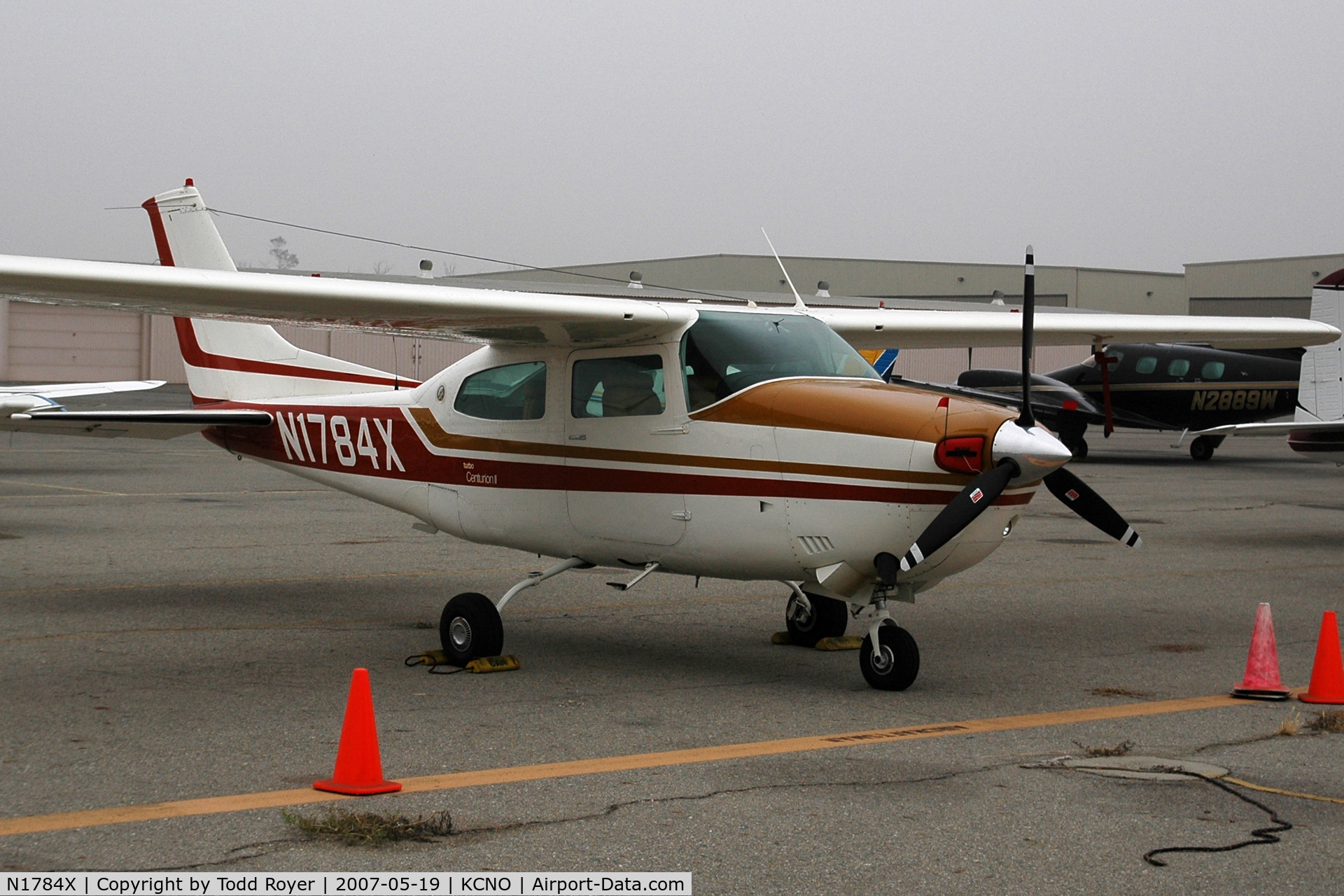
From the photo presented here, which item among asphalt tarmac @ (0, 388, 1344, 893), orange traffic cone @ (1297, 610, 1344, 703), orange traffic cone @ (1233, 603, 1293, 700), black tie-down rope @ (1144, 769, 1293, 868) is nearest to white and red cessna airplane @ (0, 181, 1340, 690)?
asphalt tarmac @ (0, 388, 1344, 893)

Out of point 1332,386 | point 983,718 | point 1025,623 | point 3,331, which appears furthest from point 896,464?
point 3,331

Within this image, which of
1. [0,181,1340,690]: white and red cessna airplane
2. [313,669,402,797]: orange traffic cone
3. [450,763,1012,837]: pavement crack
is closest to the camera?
[450,763,1012,837]: pavement crack

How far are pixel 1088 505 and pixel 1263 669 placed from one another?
129 centimetres

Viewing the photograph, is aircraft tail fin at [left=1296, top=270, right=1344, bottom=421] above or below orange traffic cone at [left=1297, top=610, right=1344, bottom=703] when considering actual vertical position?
above

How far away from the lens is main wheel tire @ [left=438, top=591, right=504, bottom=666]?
7863mm

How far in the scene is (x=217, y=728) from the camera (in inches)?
246

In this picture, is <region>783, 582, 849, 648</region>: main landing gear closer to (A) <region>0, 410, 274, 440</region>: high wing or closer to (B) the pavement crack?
(B) the pavement crack

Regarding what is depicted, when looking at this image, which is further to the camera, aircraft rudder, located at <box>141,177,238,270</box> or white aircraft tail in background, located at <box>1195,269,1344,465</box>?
white aircraft tail in background, located at <box>1195,269,1344,465</box>

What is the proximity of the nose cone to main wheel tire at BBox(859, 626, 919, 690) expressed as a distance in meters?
1.24

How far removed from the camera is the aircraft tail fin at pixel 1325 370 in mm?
15688

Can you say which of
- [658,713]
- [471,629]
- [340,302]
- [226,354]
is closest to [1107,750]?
[658,713]

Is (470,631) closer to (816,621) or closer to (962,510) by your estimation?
(816,621)

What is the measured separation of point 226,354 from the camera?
10.8 m

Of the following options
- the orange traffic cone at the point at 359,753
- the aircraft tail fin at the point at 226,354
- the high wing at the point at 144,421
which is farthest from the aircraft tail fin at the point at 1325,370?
the orange traffic cone at the point at 359,753
